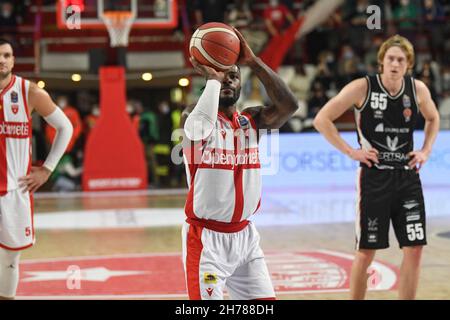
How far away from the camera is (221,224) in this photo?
469 centimetres

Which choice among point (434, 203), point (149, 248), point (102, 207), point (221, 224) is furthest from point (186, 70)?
point (221, 224)

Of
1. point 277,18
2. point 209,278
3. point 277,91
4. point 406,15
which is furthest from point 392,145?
point 406,15

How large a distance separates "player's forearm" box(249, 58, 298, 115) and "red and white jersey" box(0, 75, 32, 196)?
1.97 metres

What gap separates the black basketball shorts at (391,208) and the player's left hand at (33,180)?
235cm

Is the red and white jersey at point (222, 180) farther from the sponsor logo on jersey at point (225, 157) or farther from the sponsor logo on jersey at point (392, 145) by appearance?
the sponsor logo on jersey at point (392, 145)

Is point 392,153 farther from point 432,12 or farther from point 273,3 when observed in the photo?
point 432,12

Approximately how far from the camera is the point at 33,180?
597 cm

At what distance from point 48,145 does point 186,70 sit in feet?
12.0

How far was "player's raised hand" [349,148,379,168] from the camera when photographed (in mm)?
6062

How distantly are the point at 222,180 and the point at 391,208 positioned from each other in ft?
6.27

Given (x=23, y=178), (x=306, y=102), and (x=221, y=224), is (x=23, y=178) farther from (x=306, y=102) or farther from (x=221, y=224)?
(x=306, y=102)

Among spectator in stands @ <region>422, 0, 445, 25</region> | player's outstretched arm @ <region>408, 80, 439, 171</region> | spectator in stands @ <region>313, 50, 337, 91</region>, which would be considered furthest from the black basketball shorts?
spectator in stands @ <region>422, 0, 445, 25</region>

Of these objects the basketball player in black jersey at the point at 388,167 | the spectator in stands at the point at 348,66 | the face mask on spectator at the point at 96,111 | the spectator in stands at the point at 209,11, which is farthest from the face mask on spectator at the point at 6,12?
the basketball player in black jersey at the point at 388,167

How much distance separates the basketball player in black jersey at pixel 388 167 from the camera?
6062mm
